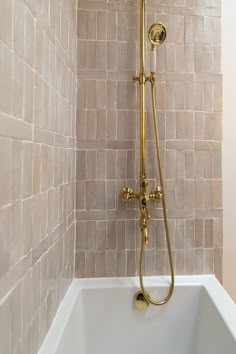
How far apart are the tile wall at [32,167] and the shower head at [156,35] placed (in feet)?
1.13

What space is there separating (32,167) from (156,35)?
83 cm

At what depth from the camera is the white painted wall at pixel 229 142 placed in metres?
1.28

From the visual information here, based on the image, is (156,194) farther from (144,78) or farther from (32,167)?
(32,167)

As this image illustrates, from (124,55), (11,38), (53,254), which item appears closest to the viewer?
(11,38)

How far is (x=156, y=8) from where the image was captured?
4.08 ft

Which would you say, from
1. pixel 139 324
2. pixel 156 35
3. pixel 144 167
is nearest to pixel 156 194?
pixel 144 167

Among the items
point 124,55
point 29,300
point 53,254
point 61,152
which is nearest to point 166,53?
point 124,55

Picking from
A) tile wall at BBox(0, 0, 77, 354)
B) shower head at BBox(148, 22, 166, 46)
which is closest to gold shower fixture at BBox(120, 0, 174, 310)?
shower head at BBox(148, 22, 166, 46)

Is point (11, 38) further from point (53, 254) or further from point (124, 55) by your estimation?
point (124, 55)

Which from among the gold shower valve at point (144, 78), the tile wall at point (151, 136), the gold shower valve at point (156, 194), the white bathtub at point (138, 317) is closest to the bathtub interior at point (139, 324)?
the white bathtub at point (138, 317)

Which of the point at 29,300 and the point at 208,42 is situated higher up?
the point at 208,42

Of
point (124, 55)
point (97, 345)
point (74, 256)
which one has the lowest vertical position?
point (97, 345)

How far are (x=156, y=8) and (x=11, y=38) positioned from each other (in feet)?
3.14

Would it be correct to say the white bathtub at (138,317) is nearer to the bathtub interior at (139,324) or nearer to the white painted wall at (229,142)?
the bathtub interior at (139,324)
